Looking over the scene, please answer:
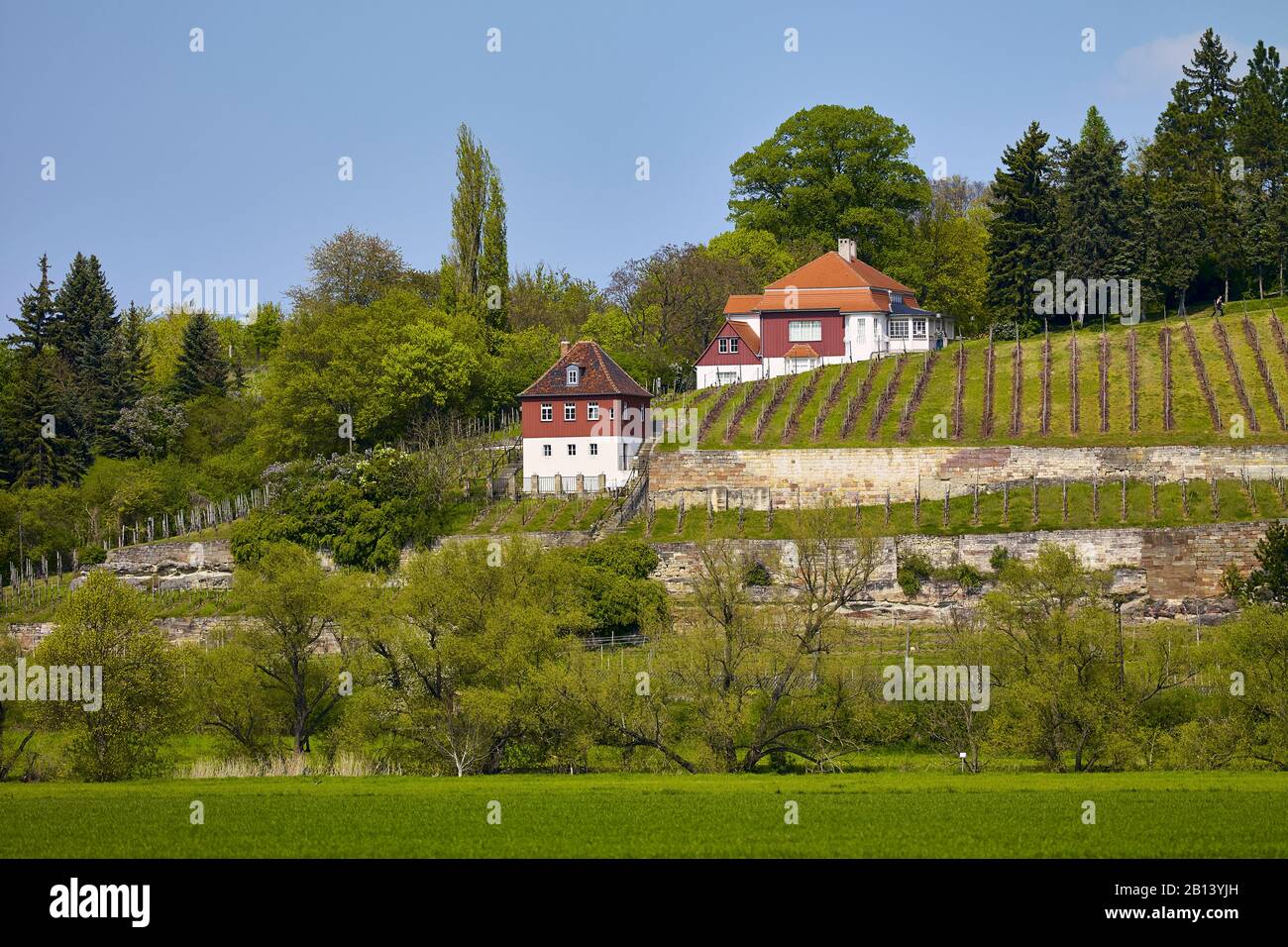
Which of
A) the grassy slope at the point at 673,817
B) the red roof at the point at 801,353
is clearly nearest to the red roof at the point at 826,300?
the red roof at the point at 801,353

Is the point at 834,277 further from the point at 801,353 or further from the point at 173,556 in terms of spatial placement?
the point at 173,556

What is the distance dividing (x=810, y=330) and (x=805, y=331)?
0.30m

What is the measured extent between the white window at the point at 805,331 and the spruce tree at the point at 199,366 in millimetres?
31231

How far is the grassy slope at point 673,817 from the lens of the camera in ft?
83.5

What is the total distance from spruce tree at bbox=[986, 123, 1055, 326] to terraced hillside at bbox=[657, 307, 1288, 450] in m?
8.16

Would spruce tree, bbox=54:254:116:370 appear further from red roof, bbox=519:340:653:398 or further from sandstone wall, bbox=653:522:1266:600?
sandstone wall, bbox=653:522:1266:600

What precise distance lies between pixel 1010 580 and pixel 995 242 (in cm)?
4938

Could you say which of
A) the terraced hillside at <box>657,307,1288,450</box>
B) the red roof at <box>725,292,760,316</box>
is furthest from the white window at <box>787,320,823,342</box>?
the terraced hillside at <box>657,307,1288,450</box>

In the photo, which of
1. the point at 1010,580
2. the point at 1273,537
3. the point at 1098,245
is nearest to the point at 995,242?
the point at 1098,245

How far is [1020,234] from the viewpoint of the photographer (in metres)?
87.6

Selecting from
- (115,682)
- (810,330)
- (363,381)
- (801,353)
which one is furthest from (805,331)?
(115,682)

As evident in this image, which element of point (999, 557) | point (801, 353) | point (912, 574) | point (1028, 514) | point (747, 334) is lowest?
point (912, 574)

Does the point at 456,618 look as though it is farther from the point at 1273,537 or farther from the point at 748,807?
the point at 1273,537

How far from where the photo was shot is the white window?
85.0 metres
